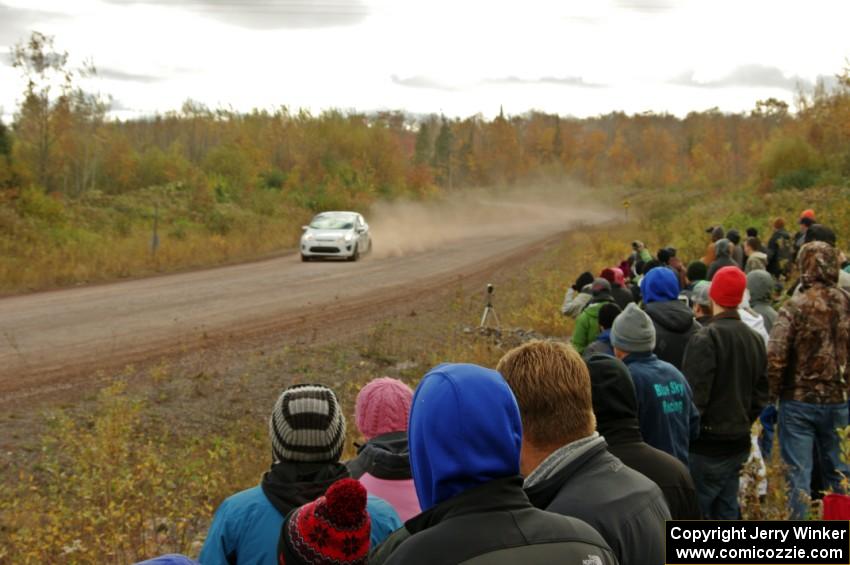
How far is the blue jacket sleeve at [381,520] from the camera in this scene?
11.1 feet

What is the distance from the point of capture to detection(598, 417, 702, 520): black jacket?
406cm

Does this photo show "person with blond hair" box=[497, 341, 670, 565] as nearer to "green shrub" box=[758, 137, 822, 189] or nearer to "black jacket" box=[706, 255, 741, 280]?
"black jacket" box=[706, 255, 741, 280]

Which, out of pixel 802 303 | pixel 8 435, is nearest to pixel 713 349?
pixel 802 303

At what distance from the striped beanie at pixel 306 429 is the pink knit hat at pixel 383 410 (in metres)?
0.85

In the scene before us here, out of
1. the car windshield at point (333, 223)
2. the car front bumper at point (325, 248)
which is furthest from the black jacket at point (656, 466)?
the car windshield at point (333, 223)

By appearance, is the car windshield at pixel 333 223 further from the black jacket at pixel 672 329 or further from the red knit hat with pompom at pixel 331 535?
the red knit hat with pompom at pixel 331 535

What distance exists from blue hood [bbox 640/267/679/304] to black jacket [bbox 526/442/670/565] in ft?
13.1

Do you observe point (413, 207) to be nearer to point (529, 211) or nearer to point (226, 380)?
point (529, 211)

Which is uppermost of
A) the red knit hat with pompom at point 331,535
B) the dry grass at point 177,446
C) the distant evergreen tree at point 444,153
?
the distant evergreen tree at point 444,153

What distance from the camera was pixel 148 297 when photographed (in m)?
19.4

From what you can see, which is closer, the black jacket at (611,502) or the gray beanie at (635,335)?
the black jacket at (611,502)

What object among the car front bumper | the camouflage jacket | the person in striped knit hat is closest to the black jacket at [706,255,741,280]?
the camouflage jacket

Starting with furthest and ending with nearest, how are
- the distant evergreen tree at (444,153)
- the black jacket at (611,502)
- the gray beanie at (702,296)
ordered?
the distant evergreen tree at (444,153), the gray beanie at (702,296), the black jacket at (611,502)

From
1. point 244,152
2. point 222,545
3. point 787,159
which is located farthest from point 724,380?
point 787,159
